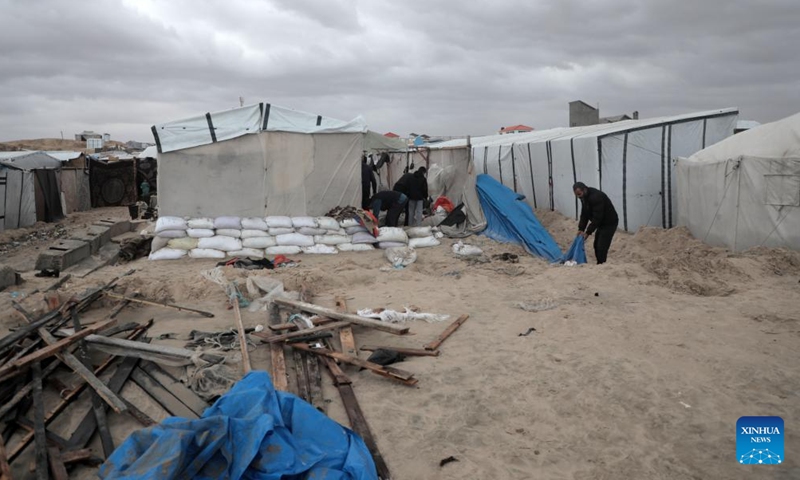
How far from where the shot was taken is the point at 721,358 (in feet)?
14.6

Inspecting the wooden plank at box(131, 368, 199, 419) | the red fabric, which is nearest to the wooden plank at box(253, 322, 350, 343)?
Result: the wooden plank at box(131, 368, 199, 419)

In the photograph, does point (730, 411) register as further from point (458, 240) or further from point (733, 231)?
point (458, 240)

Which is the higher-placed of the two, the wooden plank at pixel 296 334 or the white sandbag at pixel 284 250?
the white sandbag at pixel 284 250

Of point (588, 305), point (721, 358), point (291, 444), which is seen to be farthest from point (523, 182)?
point (291, 444)

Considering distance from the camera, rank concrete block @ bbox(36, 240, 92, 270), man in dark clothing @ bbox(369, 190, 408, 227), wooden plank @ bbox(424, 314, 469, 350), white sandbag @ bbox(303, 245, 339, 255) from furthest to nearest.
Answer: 1. man in dark clothing @ bbox(369, 190, 408, 227)
2. white sandbag @ bbox(303, 245, 339, 255)
3. concrete block @ bbox(36, 240, 92, 270)
4. wooden plank @ bbox(424, 314, 469, 350)

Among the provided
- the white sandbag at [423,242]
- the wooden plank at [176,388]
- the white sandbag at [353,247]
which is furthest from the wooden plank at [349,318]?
the white sandbag at [423,242]

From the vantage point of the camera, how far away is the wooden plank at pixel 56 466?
3064mm

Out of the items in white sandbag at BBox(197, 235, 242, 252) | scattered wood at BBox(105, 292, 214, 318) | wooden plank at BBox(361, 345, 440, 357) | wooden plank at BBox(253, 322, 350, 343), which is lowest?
wooden plank at BBox(361, 345, 440, 357)

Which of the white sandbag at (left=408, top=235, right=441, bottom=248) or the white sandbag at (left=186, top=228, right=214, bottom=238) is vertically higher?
the white sandbag at (left=186, top=228, right=214, bottom=238)

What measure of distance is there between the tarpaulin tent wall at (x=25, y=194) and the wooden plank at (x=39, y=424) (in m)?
13.3

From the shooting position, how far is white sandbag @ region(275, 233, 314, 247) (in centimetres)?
980

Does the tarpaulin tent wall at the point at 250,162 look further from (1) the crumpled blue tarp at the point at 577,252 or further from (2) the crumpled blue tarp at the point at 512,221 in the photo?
(1) the crumpled blue tarp at the point at 577,252

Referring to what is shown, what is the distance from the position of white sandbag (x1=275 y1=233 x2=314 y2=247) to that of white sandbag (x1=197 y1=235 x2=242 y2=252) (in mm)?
731

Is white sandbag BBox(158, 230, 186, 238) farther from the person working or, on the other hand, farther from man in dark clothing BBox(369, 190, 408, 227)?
the person working
